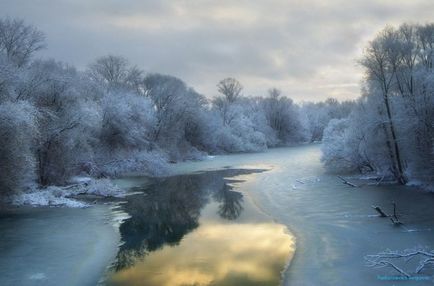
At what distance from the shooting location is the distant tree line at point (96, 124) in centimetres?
2364

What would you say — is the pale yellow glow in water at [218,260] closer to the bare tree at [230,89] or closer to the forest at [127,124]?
the forest at [127,124]

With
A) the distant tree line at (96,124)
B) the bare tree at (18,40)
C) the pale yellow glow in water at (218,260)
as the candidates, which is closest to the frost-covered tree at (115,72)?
the distant tree line at (96,124)

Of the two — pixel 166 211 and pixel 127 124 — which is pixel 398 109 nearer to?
pixel 166 211

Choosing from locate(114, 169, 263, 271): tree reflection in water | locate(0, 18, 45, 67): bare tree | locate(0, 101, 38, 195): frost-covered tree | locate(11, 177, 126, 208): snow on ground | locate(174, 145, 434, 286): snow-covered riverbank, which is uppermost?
locate(0, 18, 45, 67): bare tree

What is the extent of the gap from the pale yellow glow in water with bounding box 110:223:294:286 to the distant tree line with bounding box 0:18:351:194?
10916mm

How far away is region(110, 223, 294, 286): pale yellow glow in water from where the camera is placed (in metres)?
13.0

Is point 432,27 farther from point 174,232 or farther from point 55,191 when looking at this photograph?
point 55,191

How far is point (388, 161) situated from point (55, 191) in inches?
927

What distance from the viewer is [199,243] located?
684 inches

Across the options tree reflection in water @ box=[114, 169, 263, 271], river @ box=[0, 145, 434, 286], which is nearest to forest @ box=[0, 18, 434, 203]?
river @ box=[0, 145, 434, 286]

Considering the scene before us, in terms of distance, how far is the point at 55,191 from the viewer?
28.8m

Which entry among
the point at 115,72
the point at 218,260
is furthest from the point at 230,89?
the point at 218,260

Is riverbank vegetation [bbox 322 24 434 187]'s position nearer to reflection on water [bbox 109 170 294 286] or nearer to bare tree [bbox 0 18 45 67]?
reflection on water [bbox 109 170 294 286]

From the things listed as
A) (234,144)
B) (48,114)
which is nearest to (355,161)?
(48,114)
